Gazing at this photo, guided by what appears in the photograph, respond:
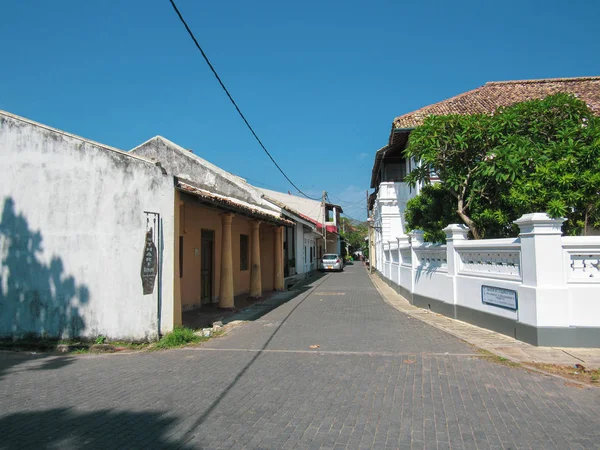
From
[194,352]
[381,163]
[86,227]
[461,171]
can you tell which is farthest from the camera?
[381,163]

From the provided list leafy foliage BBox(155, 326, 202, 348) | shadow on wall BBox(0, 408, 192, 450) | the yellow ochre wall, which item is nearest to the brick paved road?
shadow on wall BBox(0, 408, 192, 450)

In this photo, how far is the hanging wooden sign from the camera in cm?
766

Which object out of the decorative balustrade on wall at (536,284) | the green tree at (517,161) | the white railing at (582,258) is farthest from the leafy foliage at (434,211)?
the white railing at (582,258)

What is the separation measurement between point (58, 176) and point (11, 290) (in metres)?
2.31

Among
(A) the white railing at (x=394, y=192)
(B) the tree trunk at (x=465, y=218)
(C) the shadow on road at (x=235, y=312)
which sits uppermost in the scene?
(A) the white railing at (x=394, y=192)

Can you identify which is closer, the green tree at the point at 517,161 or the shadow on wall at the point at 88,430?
the shadow on wall at the point at 88,430

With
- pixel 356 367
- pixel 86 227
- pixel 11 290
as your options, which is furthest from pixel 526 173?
pixel 11 290

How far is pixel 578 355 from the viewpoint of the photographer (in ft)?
20.3

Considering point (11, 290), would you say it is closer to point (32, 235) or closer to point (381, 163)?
point (32, 235)

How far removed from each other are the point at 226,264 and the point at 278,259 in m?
6.47

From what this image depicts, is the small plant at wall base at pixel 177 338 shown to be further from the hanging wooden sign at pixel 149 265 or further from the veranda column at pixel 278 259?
the veranda column at pixel 278 259

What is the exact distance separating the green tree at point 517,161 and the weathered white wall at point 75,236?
584 cm

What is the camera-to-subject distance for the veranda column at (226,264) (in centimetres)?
1165

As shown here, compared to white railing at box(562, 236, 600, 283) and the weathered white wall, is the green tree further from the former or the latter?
the weathered white wall
